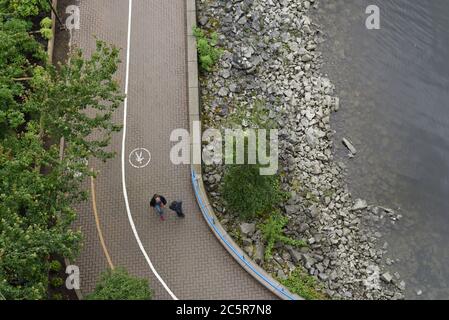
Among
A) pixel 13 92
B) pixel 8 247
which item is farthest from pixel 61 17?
pixel 8 247

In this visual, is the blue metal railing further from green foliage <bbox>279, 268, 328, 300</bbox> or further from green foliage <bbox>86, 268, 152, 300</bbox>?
green foliage <bbox>86, 268, 152, 300</bbox>

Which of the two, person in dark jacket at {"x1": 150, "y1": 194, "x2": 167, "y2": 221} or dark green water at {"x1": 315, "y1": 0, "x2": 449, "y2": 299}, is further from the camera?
dark green water at {"x1": 315, "y1": 0, "x2": 449, "y2": 299}

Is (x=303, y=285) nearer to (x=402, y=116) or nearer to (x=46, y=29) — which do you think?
(x=402, y=116)

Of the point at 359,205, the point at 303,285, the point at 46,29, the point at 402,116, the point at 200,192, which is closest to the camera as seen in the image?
the point at 303,285

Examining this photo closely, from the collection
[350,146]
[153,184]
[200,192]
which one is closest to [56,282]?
[153,184]

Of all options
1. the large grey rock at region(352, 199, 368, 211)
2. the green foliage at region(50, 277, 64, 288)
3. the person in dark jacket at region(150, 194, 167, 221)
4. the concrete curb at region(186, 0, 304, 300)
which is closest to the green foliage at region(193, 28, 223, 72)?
the concrete curb at region(186, 0, 304, 300)

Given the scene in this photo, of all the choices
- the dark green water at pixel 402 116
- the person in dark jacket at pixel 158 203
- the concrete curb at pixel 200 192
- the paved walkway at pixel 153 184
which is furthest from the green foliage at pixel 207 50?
the person in dark jacket at pixel 158 203

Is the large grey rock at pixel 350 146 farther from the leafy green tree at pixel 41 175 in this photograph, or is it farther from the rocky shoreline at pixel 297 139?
the leafy green tree at pixel 41 175
